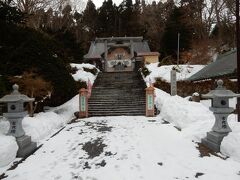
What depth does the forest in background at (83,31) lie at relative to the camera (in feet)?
41.1

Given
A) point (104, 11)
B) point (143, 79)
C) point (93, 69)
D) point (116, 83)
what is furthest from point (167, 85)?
point (104, 11)

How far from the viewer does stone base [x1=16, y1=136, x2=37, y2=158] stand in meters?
7.44

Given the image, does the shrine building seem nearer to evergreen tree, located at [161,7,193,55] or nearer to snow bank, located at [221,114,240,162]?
evergreen tree, located at [161,7,193,55]

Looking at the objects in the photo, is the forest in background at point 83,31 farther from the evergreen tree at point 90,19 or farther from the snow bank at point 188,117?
the snow bank at point 188,117

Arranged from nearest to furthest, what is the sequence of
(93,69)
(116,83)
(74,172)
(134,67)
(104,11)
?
(74,172)
(116,83)
(93,69)
(134,67)
(104,11)

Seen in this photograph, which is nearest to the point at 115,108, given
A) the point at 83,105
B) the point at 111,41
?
the point at 83,105

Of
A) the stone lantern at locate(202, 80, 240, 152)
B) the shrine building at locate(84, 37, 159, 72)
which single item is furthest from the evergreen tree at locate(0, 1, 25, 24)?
the shrine building at locate(84, 37, 159, 72)

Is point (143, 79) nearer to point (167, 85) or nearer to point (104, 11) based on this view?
point (167, 85)

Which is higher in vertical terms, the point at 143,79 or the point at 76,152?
the point at 143,79

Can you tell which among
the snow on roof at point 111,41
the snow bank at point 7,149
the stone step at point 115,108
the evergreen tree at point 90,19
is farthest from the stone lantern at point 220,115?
the evergreen tree at point 90,19

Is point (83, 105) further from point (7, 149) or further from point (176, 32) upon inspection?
point (176, 32)

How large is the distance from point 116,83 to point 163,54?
17.0 metres

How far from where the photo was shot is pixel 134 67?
38312 mm

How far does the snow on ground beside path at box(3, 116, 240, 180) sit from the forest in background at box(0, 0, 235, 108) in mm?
3927
